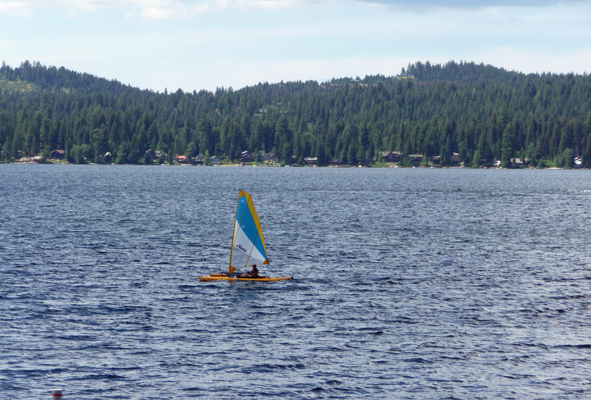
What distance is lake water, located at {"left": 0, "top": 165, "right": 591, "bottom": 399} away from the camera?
28000 mm

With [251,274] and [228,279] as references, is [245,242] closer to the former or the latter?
[251,274]

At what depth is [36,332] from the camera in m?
34.5

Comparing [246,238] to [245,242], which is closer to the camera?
[246,238]

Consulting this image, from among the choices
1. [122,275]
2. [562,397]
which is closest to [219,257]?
[122,275]

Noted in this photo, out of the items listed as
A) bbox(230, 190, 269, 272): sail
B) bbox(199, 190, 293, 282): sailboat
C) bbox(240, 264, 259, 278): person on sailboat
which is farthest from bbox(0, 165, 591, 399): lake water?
bbox(230, 190, 269, 272): sail

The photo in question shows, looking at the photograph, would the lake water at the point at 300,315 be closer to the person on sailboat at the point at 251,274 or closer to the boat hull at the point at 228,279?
the boat hull at the point at 228,279

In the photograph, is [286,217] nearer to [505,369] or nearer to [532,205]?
[532,205]

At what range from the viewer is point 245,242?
49.5 metres

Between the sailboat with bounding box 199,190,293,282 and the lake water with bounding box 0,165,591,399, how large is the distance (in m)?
1.20

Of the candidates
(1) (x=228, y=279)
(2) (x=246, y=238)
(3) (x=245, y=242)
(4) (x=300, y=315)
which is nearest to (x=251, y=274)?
(1) (x=228, y=279)

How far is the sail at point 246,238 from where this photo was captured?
1909 inches

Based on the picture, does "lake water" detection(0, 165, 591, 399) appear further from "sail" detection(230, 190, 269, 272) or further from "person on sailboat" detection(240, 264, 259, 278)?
"sail" detection(230, 190, 269, 272)

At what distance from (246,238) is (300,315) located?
11.6 meters

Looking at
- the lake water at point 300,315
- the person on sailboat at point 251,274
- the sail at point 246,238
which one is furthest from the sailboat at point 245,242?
the lake water at point 300,315
